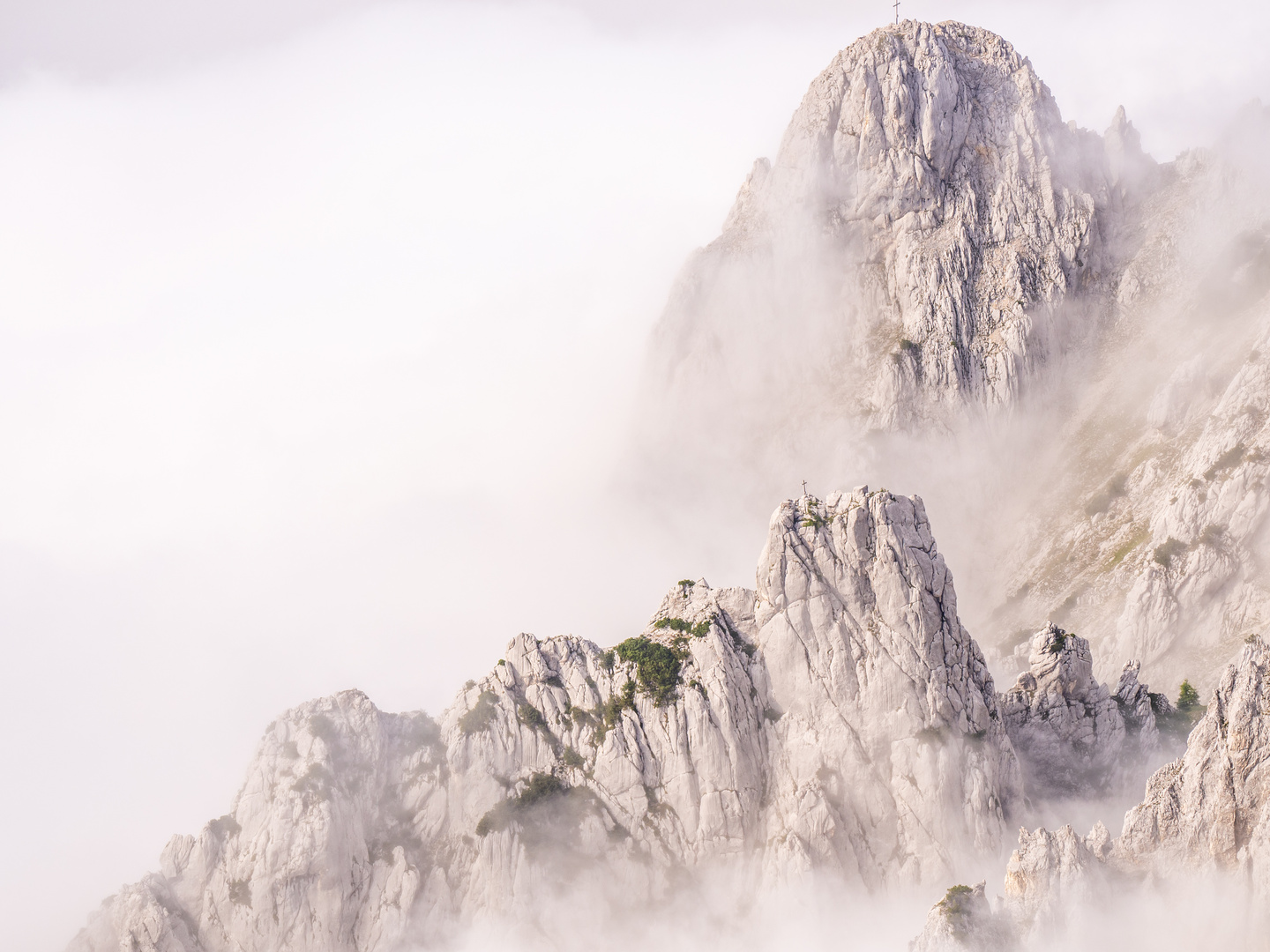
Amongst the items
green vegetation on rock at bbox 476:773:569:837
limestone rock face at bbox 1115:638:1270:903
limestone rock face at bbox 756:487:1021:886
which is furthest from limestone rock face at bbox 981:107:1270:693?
green vegetation on rock at bbox 476:773:569:837

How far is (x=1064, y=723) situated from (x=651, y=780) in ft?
151

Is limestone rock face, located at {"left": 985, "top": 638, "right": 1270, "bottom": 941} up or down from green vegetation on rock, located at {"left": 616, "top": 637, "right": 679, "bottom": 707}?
down

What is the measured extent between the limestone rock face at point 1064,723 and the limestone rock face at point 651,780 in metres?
11.5

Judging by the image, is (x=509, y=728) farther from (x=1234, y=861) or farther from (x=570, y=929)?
(x=1234, y=861)

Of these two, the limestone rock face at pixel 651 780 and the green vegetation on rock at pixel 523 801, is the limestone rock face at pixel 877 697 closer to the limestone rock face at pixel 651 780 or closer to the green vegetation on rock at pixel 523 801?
the limestone rock face at pixel 651 780

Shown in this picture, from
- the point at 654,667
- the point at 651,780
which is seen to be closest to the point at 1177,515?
the point at 654,667

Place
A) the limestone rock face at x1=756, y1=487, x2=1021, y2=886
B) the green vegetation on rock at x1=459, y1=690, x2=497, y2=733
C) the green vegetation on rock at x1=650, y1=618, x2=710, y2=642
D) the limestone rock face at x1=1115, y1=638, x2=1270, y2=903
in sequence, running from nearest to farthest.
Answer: the limestone rock face at x1=1115, y1=638, x2=1270, y2=903 → the limestone rock face at x1=756, y1=487, x2=1021, y2=886 → the green vegetation on rock at x1=650, y1=618, x2=710, y2=642 → the green vegetation on rock at x1=459, y1=690, x2=497, y2=733

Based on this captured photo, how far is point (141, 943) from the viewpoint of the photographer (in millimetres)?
100250

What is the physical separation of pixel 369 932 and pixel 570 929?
1847cm

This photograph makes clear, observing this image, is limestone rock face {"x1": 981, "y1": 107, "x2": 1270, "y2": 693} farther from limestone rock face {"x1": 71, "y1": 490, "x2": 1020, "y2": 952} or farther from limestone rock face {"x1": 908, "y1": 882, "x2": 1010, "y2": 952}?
limestone rock face {"x1": 908, "y1": 882, "x2": 1010, "y2": 952}

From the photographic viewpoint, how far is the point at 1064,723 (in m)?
121

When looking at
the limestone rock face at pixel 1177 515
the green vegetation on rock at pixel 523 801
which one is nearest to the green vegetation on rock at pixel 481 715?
the green vegetation on rock at pixel 523 801

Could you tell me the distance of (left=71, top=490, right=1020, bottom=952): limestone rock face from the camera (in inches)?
4058

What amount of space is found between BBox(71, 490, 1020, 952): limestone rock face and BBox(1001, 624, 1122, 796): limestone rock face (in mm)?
11545
